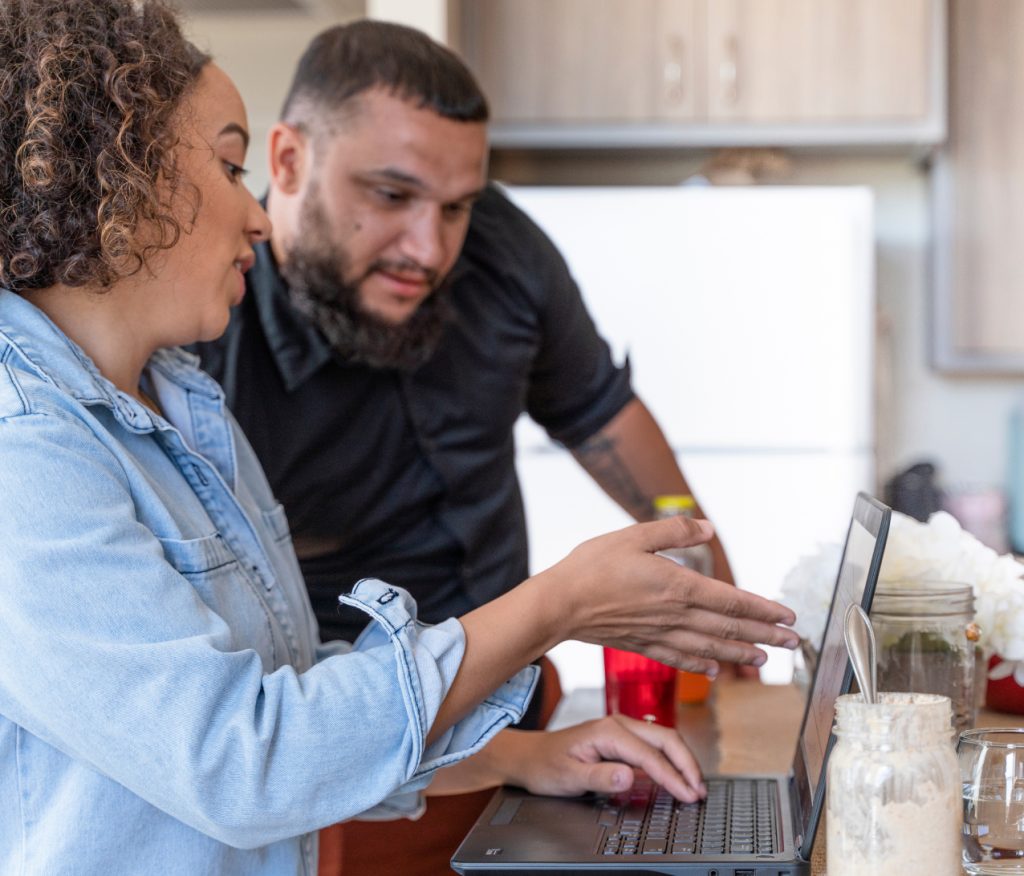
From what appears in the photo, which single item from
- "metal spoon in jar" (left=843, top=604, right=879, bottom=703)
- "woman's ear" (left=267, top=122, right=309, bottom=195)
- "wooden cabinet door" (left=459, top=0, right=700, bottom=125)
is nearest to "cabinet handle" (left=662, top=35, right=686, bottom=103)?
"wooden cabinet door" (left=459, top=0, right=700, bottom=125)

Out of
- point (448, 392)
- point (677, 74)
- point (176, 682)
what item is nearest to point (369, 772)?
point (176, 682)

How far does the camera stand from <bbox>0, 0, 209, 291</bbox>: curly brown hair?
818 mm

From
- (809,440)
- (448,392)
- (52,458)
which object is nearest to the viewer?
(52,458)

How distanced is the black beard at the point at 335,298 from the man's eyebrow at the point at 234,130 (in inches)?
21.8

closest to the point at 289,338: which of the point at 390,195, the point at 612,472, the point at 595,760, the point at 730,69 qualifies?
the point at 390,195

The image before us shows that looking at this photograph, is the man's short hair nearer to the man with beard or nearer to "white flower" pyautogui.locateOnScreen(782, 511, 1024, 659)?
the man with beard

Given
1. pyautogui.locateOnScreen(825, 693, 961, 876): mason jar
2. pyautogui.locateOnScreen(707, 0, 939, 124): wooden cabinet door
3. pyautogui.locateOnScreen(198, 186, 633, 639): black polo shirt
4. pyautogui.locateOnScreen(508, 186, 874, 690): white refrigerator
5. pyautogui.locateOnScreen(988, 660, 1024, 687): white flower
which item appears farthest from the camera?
pyautogui.locateOnScreen(707, 0, 939, 124): wooden cabinet door

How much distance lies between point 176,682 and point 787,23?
2.48 m

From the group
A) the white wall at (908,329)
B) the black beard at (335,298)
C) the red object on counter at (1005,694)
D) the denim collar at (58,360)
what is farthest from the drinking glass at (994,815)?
the white wall at (908,329)

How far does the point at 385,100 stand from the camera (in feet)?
5.15

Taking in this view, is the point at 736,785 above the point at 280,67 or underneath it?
underneath

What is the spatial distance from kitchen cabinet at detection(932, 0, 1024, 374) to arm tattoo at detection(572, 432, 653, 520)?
1.42 metres

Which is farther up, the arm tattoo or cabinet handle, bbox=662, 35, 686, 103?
cabinet handle, bbox=662, 35, 686, 103

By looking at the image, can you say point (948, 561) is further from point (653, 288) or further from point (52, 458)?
point (653, 288)
